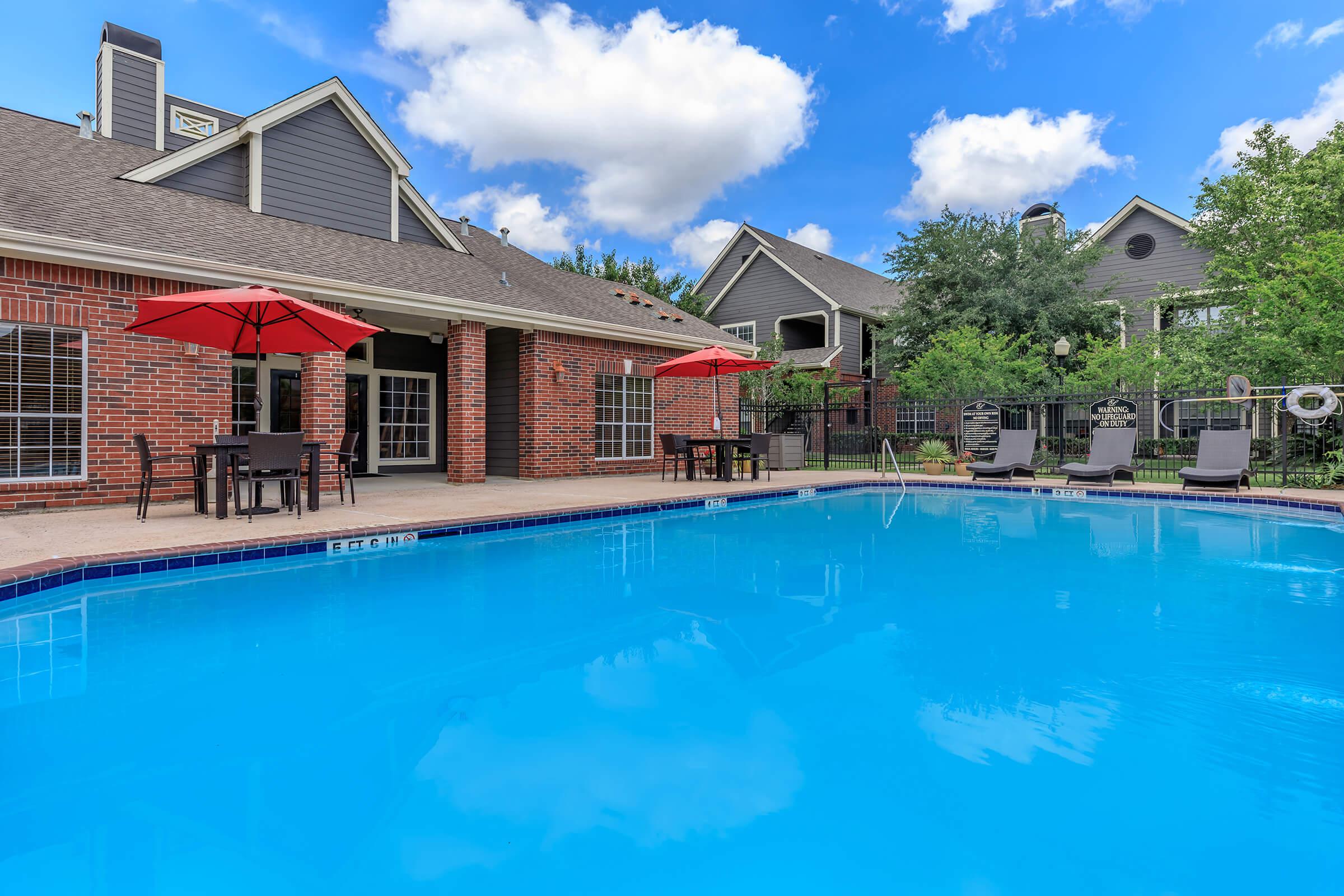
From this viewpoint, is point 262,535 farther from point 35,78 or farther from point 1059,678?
point 35,78

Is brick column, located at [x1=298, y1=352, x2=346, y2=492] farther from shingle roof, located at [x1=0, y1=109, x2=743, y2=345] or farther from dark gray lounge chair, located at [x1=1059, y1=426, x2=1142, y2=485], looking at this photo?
dark gray lounge chair, located at [x1=1059, y1=426, x2=1142, y2=485]

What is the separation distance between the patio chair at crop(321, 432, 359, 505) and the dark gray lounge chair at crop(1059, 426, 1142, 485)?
10993 mm

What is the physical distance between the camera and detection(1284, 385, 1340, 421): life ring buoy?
978 cm

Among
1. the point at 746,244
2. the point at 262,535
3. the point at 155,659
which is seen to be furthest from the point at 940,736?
the point at 746,244

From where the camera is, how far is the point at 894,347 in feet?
69.8

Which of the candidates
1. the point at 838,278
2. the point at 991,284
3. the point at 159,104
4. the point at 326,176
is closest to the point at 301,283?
the point at 326,176

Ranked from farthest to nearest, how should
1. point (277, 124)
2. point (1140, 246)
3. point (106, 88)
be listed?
point (1140, 246) → point (106, 88) → point (277, 124)

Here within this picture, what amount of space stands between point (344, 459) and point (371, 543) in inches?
144

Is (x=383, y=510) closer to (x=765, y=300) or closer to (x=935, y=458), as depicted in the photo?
(x=935, y=458)

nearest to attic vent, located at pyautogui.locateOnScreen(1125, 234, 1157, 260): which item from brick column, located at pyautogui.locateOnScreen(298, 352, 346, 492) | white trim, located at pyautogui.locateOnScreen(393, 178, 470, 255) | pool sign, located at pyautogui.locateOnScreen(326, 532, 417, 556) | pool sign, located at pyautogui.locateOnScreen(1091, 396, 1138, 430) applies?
pool sign, located at pyautogui.locateOnScreen(1091, 396, 1138, 430)

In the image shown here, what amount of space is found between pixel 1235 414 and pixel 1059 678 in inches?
746

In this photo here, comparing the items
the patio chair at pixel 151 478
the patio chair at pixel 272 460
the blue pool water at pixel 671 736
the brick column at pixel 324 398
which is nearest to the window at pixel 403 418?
the brick column at pixel 324 398

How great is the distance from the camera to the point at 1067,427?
1933 cm

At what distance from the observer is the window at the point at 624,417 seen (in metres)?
12.8
